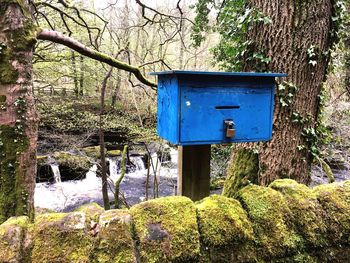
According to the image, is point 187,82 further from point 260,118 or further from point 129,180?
point 129,180

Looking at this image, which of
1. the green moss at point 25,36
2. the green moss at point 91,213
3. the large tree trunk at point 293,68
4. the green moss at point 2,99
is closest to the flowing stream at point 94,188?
the large tree trunk at point 293,68

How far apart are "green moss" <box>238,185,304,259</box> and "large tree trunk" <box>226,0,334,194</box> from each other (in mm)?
1392

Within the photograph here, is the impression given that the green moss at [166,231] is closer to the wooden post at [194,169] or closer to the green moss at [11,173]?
the wooden post at [194,169]

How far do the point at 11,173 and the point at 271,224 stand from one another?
6.13 feet

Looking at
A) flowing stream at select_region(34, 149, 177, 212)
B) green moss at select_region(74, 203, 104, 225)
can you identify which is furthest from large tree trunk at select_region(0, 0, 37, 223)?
flowing stream at select_region(34, 149, 177, 212)

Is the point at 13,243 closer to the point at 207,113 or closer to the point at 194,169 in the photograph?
the point at 194,169

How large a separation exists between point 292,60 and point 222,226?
1.93 m

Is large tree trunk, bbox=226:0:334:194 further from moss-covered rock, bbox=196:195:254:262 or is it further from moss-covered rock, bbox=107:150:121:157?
moss-covered rock, bbox=107:150:121:157

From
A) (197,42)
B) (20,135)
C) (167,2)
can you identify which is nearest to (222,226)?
(20,135)

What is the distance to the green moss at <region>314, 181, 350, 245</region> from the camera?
1.29 meters

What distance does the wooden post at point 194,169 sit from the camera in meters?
1.52

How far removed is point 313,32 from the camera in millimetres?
2447

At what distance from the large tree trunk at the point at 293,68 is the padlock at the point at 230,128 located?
1214 mm

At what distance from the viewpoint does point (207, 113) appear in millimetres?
1454
